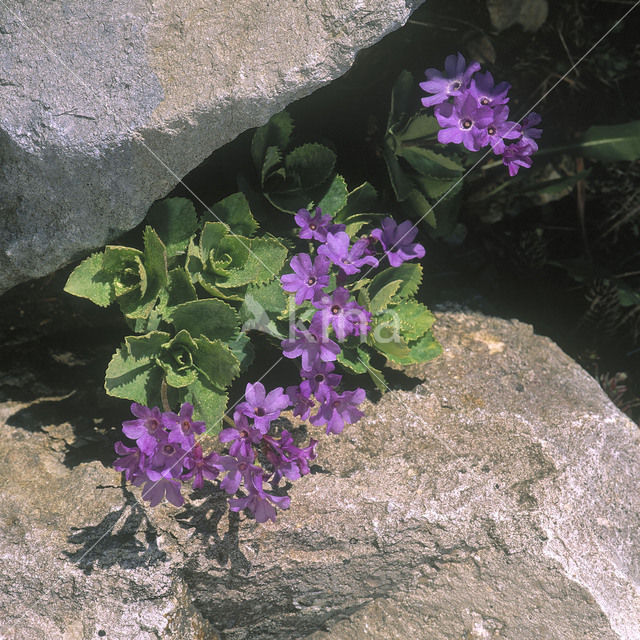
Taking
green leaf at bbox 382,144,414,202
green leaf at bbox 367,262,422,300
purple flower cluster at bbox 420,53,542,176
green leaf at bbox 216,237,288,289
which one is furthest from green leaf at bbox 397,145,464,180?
green leaf at bbox 216,237,288,289

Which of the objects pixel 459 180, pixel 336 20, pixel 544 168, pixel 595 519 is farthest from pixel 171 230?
pixel 544 168

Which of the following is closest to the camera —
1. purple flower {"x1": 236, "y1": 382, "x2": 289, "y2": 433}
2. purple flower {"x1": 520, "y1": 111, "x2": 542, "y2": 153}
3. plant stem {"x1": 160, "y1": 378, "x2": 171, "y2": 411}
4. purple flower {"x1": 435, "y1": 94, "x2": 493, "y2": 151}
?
purple flower {"x1": 236, "y1": 382, "x2": 289, "y2": 433}

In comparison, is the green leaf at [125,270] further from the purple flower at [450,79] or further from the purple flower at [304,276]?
the purple flower at [450,79]

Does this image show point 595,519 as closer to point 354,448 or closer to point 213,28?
point 354,448

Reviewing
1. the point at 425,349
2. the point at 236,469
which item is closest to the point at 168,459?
the point at 236,469

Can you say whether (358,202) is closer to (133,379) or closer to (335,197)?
(335,197)

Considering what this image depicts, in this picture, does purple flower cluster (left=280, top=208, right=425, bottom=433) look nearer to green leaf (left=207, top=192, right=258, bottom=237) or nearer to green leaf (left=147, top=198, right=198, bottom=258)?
green leaf (left=207, top=192, right=258, bottom=237)

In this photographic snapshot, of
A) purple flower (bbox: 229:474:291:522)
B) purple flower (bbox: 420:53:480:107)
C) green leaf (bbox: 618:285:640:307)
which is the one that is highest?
purple flower (bbox: 420:53:480:107)
